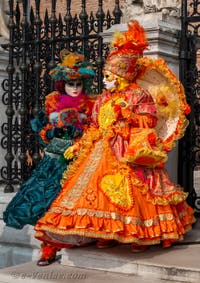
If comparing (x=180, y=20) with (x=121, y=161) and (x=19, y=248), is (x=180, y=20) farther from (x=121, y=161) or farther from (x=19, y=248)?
(x=19, y=248)

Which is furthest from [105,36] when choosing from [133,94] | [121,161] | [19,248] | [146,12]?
[19,248]

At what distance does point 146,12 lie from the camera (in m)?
6.35

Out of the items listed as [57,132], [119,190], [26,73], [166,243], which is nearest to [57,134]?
[57,132]

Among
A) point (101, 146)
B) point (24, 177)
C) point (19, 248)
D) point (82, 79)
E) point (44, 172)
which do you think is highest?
point (82, 79)

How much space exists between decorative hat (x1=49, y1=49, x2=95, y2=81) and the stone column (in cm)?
64

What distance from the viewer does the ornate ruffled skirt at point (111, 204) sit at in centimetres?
487

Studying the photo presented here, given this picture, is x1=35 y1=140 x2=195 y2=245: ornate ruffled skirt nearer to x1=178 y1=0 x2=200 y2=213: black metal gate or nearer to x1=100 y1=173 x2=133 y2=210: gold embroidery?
x1=100 y1=173 x2=133 y2=210: gold embroidery

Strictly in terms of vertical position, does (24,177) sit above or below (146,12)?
below

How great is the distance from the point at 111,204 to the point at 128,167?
0.36 metres

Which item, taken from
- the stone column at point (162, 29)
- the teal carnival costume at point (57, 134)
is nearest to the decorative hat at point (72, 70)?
the teal carnival costume at point (57, 134)

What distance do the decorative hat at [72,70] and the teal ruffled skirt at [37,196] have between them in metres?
0.76

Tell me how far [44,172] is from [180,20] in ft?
6.88

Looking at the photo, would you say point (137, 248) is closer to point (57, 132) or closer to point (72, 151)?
point (72, 151)

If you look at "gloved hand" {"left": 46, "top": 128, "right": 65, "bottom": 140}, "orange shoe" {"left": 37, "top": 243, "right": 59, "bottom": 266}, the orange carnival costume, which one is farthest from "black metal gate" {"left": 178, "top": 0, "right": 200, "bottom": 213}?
"orange shoe" {"left": 37, "top": 243, "right": 59, "bottom": 266}
